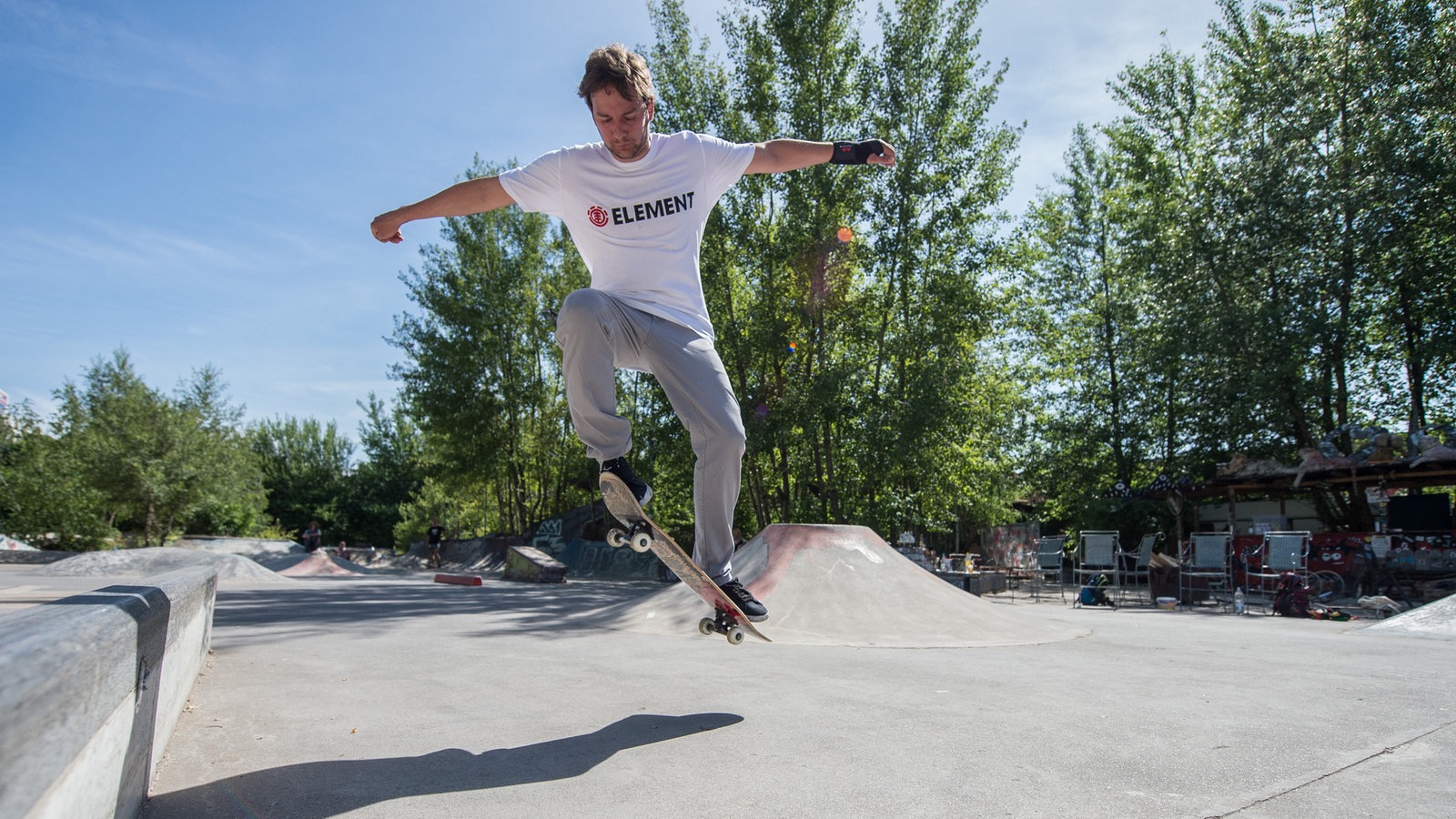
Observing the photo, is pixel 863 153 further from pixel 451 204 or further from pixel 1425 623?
pixel 1425 623

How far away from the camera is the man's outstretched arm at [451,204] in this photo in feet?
11.7

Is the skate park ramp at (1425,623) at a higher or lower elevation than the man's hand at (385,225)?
lower

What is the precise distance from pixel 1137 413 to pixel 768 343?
1412 cm

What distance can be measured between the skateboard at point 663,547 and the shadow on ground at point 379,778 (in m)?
0.99

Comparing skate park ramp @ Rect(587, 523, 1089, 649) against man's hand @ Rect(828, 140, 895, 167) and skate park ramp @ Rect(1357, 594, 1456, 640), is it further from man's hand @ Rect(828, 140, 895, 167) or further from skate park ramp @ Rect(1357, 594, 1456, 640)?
man's hand @ Rect(828, 140, 895, 167)

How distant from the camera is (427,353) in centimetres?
2948

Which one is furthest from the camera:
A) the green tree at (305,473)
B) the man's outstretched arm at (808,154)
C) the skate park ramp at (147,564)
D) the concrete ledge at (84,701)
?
the green tree at (305,473)

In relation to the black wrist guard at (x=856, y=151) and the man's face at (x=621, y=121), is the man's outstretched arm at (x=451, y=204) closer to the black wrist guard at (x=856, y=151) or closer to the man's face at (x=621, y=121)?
the man's face at (x=621, y=121)

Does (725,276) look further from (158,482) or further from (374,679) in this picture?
(158,482)

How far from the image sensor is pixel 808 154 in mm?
3955

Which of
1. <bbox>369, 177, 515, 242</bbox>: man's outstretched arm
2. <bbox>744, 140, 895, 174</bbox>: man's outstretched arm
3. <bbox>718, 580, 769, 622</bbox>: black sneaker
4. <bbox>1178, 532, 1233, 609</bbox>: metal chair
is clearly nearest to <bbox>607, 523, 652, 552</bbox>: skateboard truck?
<bbox>718, 580, 769, 622</bbox>: black sneaker

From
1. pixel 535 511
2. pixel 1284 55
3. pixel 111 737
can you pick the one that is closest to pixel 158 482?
pixel 535 511

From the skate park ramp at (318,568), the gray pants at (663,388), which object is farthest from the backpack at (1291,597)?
the skate park ramp at (318,568)

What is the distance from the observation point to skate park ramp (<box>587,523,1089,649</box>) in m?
6.36
